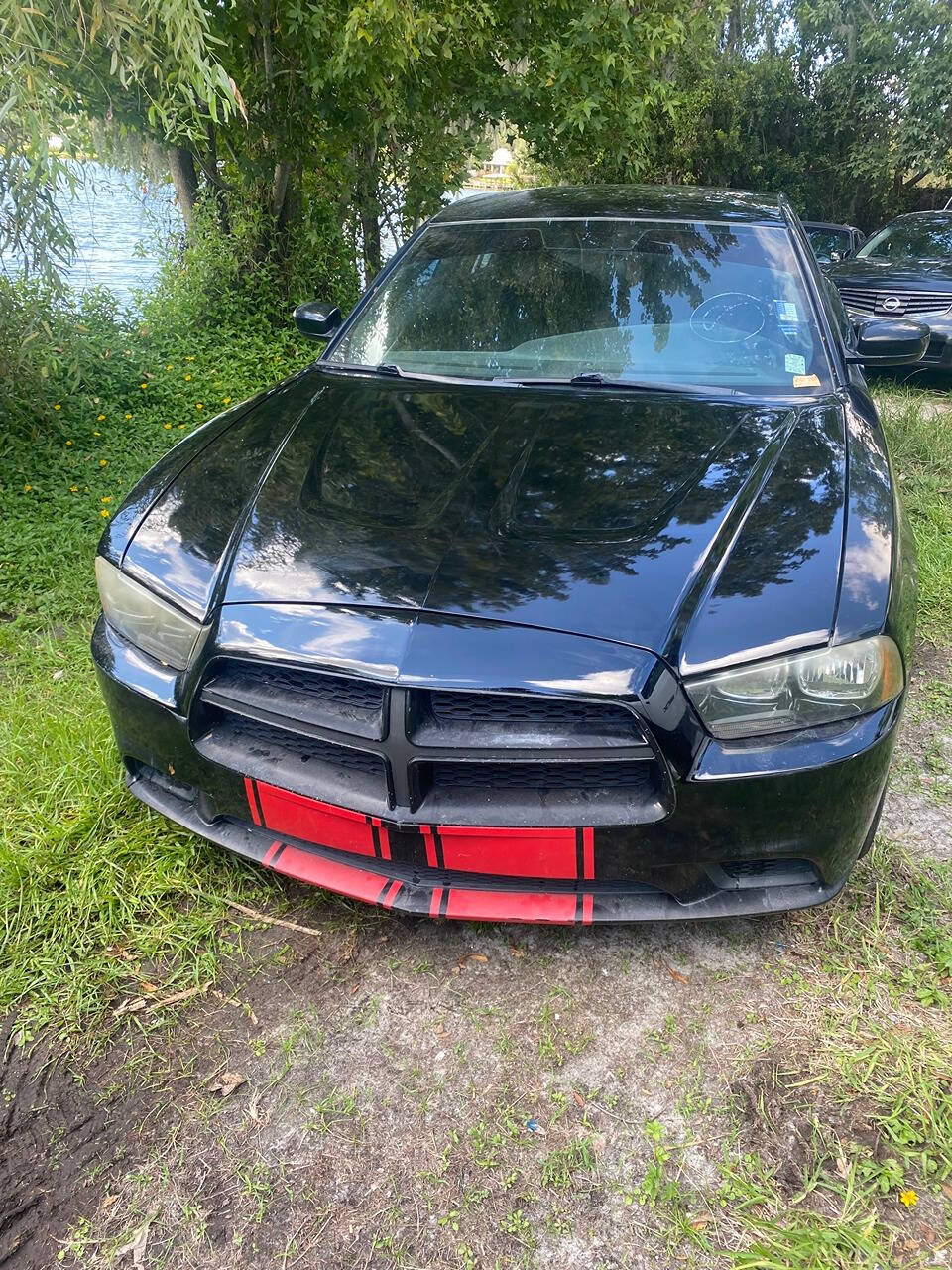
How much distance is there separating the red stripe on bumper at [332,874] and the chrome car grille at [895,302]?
20.4 feet

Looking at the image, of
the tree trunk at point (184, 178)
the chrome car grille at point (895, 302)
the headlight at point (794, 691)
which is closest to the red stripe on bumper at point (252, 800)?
the headlight at point (794, 691)

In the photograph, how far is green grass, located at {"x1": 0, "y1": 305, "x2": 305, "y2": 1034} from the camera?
206cm

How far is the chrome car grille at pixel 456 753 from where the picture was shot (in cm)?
172

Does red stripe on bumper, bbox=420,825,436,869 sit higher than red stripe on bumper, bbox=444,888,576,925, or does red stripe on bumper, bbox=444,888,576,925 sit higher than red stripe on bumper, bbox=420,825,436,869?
red stripe on bumper, bbox=420,825,436,869

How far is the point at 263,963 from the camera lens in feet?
6.77

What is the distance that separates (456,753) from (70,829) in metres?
1.25

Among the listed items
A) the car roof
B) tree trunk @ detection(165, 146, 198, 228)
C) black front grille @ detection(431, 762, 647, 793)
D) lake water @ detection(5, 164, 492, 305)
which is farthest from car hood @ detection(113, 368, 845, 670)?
tree trunk @ detection(165, 146, 198, 228)

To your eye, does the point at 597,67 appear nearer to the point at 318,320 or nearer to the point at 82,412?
the point at 318,320

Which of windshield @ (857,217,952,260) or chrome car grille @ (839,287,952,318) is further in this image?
windshield @ (857,217,952,260)

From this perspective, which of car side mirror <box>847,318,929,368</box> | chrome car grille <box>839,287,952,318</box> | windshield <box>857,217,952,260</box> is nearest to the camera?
car side mirror <box>847,318,929,368</box>

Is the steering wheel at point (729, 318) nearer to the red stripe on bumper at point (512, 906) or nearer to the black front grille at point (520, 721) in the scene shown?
the black front grille at point (520, 721)

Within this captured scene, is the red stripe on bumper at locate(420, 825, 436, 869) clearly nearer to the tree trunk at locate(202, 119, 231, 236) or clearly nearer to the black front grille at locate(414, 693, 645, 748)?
the black front grille at locate(414, 693, 645, 748)

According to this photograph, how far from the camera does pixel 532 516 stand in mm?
2004

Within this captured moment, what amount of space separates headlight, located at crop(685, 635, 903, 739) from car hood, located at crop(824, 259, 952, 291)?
629 centimetres
